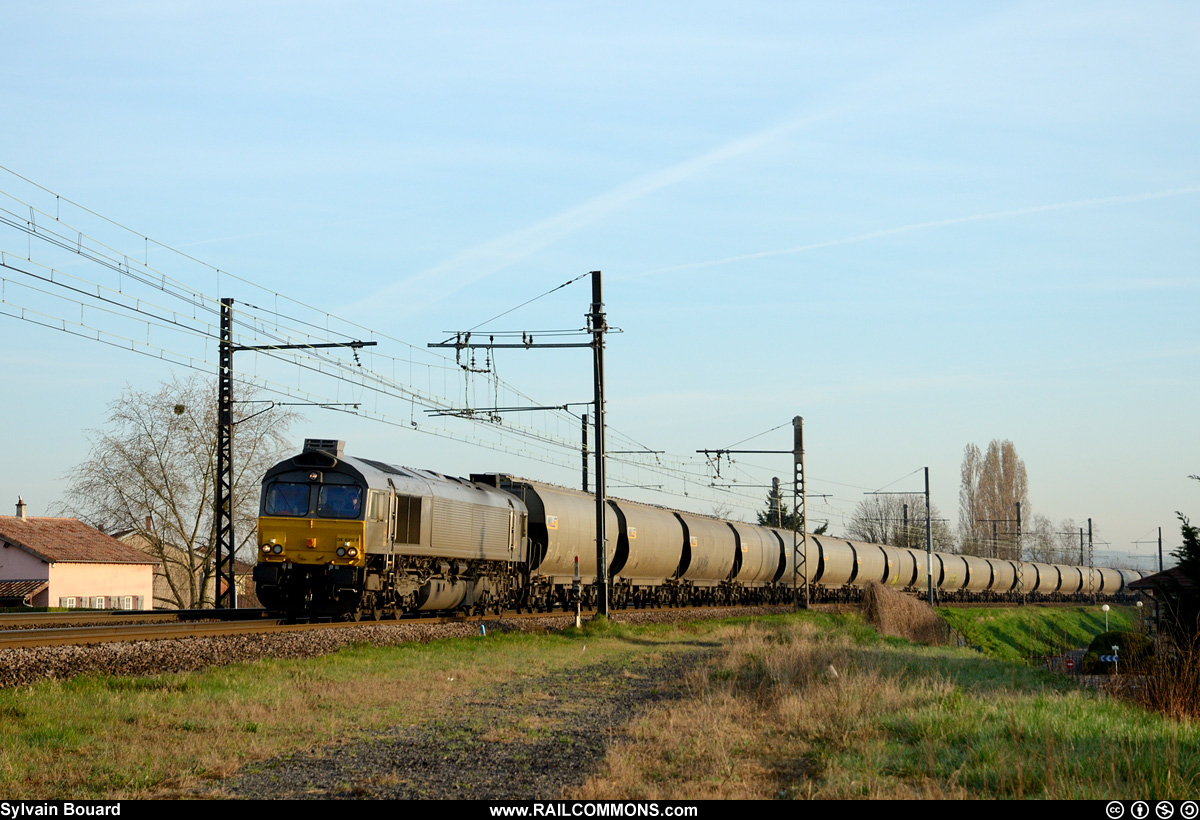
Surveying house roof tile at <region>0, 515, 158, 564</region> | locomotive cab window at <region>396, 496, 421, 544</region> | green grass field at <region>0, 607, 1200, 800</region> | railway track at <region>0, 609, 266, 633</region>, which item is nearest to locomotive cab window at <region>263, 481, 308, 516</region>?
locomotive cab window at <region>396, 496, 421, 544</region>

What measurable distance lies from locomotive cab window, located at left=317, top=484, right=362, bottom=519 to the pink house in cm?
3820

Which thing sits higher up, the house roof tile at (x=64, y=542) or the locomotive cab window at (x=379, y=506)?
the locomotive cab window at (x=379, y=506)

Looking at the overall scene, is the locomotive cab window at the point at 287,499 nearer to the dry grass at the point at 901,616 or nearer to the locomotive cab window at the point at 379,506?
the locomotive cab window at the point at 379,506

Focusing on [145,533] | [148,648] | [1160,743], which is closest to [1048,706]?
[1160,743]

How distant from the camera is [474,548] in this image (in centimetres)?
2839

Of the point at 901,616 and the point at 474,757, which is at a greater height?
the point at 474,757

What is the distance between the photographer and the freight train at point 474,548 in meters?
22.9

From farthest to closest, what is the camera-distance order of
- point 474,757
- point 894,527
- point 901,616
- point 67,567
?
point 894,527 → point 67,567 → point 901,616 → point 474,757

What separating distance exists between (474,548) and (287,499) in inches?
250

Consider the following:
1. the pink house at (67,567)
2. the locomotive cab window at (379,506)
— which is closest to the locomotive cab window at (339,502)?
the locomotive cab window at (379,506)

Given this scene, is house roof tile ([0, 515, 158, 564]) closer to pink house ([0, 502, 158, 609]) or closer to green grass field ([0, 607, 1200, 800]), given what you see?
pink house ([0, 502, 158, 609])

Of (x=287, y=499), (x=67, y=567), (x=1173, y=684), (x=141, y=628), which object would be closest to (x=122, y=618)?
(x=141, y=628)

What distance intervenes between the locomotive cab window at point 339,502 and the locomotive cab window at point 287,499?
389 mm

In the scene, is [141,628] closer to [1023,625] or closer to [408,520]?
[408,520]
